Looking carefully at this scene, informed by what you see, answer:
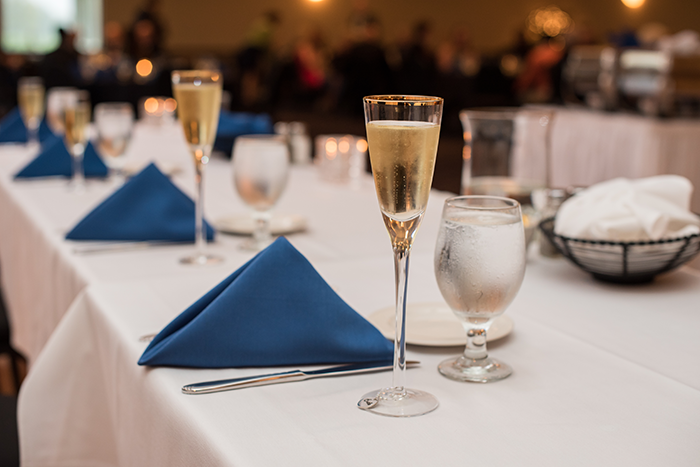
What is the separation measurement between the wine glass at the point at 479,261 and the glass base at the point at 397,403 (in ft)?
0.20

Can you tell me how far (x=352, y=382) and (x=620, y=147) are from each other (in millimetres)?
3345

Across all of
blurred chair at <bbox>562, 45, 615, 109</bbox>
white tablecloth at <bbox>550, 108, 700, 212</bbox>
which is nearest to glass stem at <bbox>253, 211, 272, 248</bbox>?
white tablecloth at <bbox>550, 108, 700, 212</bbox>

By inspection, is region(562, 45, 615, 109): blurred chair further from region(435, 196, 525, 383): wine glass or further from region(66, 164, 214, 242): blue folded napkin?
region(435, 196, 525, 383): wine glass

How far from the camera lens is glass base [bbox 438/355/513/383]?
27.0 inches

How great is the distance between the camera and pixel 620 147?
3.70m

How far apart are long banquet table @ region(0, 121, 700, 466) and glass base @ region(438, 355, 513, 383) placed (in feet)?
0.03

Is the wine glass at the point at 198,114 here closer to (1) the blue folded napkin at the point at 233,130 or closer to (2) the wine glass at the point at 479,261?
(2) the wine glass at the point at 479,261

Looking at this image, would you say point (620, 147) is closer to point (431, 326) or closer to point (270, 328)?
point (431, 326)

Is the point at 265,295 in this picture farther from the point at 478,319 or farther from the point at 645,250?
the point at 645,250

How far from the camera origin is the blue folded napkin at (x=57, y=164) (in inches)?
70.1

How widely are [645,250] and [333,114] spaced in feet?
23.7

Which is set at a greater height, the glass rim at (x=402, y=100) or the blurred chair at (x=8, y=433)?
the glass rim at (x=402, y=100)

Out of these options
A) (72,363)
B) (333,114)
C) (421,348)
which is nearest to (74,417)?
(72,363)

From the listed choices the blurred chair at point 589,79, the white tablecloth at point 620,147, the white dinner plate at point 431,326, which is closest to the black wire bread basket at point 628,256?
the white dinner plate at point 431,326
